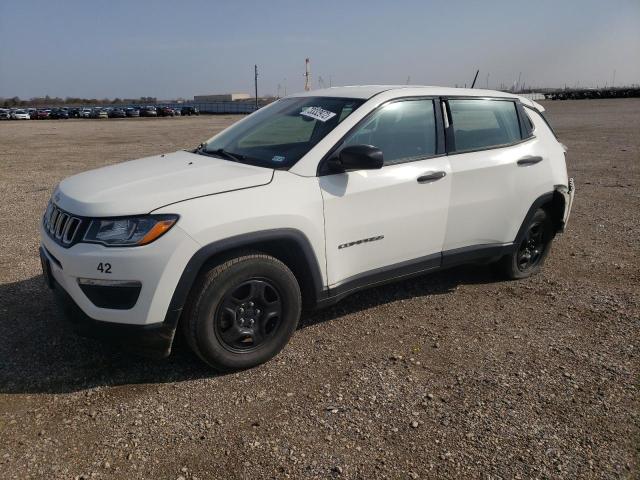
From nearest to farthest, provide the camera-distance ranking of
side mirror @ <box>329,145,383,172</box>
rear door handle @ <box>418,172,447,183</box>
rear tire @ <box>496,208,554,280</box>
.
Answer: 1. side mirror @ <box>329,145,383,172</box>
2. rear door handle @ <box>418,172,447,183</box>
3. rear tire @ <box>496,208,554,280</box>

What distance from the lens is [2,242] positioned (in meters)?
5.96

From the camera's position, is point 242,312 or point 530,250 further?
point 530,250

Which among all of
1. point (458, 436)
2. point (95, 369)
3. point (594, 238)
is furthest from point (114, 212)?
point (594, 238)

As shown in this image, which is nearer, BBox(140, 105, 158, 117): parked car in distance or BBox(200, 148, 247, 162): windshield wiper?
BBox(200, 148, 247, 162): windshield wiper

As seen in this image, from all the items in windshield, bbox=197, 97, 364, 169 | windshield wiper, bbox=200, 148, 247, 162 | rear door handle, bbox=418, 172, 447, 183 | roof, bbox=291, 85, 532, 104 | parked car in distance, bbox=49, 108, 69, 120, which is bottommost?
parked car in distance, bbox=49, 108, 69, 120

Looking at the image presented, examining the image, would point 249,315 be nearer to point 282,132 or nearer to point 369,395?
point 369,395

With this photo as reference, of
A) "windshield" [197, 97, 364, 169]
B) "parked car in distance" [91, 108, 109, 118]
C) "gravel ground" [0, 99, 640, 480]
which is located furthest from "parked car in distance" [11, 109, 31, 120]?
"windshield" [197, 97, 364, 169]

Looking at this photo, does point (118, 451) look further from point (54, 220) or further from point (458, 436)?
point (458, 436)

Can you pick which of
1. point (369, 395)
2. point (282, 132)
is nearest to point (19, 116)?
point (282, 132)

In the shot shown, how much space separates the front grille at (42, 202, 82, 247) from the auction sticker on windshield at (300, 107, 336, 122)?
175cm

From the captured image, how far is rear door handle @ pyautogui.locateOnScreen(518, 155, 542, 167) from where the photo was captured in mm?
4375

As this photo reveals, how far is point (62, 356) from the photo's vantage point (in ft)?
11.2

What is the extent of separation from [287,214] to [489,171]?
1.88 meters

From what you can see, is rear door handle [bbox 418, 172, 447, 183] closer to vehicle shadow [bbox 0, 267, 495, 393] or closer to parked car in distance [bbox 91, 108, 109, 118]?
vehicle shadow [bbox 0, 267, 495, 393]
